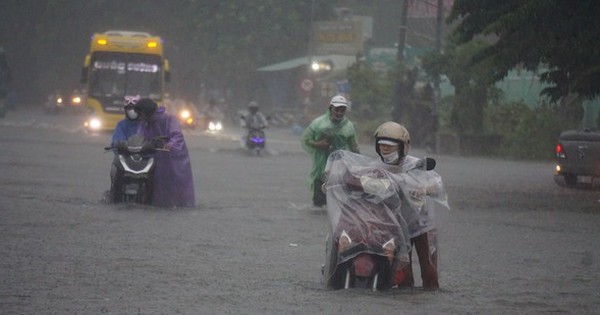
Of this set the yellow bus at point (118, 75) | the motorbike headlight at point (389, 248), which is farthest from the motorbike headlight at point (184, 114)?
the motorbike headlight at point (389, 248)

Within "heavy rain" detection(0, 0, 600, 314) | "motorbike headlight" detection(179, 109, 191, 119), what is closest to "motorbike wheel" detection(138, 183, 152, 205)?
"heavy rain" detection(0, 0, 600, 314)

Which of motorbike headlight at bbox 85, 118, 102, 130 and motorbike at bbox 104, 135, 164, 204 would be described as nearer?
motorbike at bbox 104, 135, 164, 204

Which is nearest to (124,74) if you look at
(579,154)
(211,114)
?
(211,114)

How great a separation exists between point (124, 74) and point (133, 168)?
2813cm

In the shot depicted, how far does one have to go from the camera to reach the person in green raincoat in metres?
16.4

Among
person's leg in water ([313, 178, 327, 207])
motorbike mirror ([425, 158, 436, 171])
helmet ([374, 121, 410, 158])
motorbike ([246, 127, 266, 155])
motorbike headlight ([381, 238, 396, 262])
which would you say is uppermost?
helmet ([374, 121, 410, 158])

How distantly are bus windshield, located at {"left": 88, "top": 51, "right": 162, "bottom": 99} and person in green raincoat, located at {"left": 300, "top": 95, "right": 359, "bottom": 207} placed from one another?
89.8ft

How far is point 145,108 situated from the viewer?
16.3 metres

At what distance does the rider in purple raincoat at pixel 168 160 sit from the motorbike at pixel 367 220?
714 cm

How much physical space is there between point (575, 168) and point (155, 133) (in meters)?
9.37

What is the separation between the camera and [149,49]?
144 feet

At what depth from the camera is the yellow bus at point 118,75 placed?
142 feet

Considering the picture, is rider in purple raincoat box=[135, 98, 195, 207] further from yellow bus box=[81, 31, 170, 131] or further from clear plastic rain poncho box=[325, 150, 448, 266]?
yellow bus box=[81, 31, 170, 131]

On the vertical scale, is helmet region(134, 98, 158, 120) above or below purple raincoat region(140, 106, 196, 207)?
above
